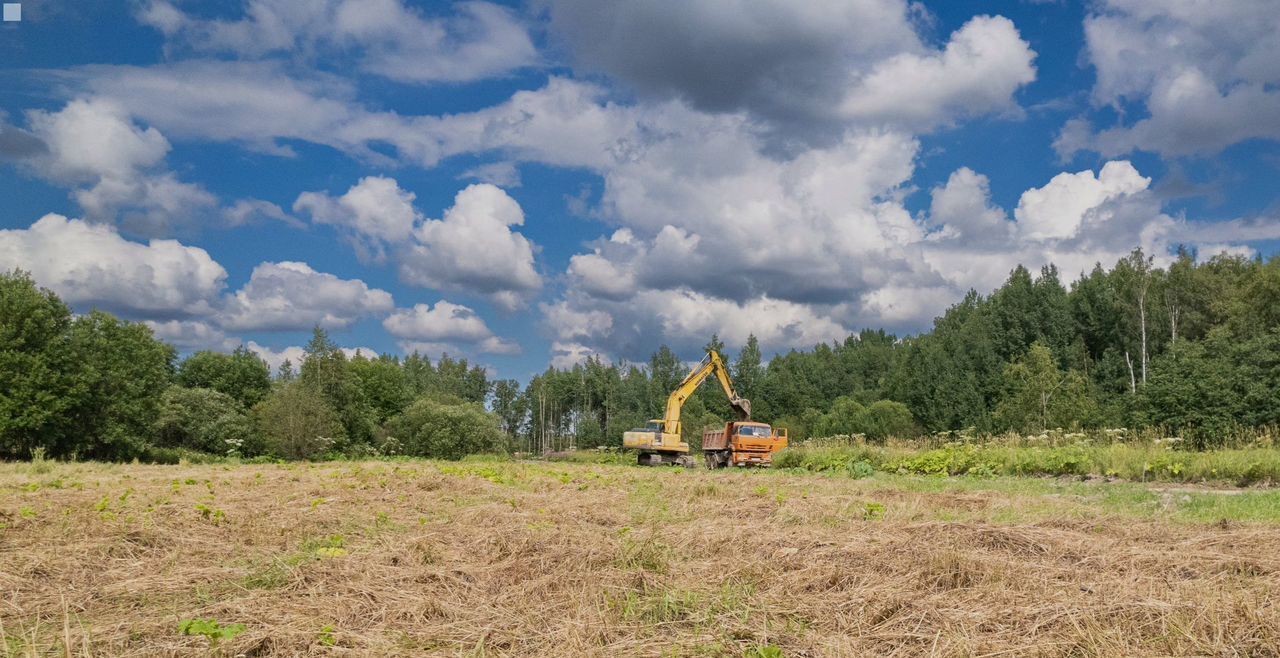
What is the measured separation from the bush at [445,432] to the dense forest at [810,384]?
0.14m

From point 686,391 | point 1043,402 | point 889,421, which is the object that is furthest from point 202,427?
point 1043,402

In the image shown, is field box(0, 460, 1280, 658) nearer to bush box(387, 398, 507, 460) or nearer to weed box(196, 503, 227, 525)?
weed box(196, 503, 227, 525)

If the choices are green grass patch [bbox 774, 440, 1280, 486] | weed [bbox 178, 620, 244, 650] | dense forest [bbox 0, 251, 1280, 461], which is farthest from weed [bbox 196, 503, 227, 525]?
dense forest [bbox 0, 251, 1280, 461]

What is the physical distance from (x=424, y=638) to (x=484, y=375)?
4696 inches

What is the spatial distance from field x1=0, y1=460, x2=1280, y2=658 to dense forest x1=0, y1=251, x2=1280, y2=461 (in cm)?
1945

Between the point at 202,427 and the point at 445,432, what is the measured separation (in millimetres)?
22277

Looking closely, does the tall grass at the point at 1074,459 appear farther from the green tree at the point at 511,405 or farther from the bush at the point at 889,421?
the green tree at the point at 511,405

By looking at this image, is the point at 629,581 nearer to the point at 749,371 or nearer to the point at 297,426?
the point at 297,426

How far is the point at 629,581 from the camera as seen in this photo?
5379 mm

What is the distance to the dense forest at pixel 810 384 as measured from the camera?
125 feet

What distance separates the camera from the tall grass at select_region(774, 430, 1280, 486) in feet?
48.1

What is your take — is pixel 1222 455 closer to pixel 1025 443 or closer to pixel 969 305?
pixel 1025 443

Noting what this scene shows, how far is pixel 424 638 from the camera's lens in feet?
14.3

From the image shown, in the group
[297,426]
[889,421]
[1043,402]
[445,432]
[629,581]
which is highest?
[1043,402]
